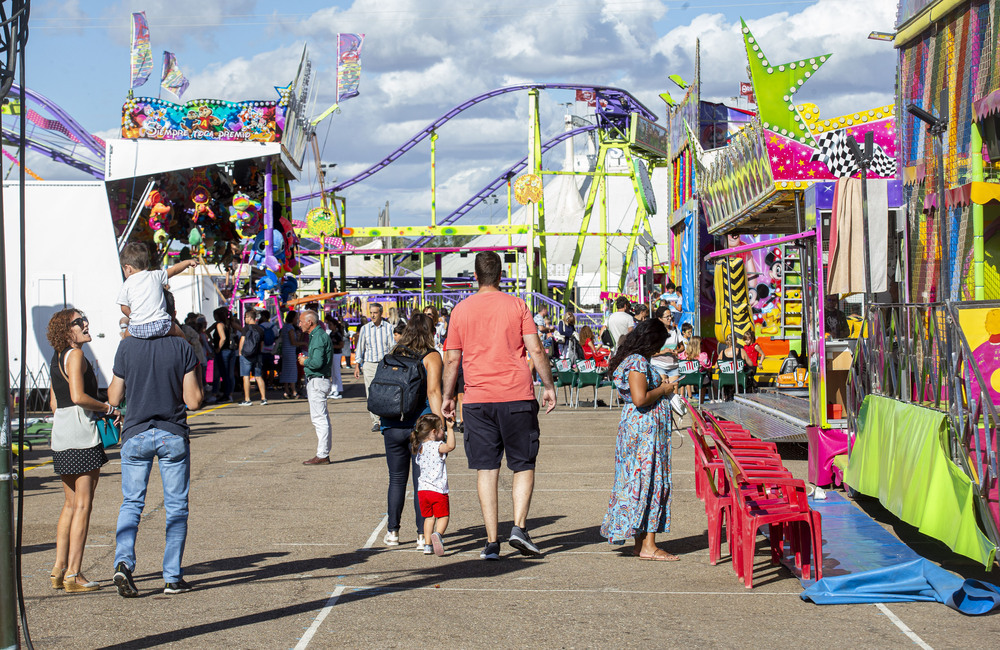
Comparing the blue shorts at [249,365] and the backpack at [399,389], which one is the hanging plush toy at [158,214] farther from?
the backpack at [399,389]

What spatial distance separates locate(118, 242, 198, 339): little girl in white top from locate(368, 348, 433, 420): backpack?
1.49m

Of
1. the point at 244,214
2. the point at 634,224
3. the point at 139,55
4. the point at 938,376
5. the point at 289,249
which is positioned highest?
the point at 139,55

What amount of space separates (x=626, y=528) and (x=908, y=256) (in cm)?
436

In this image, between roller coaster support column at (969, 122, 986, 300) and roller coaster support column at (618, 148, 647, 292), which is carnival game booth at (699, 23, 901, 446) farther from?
roller coaster support column at (618, 148, 647, 292)

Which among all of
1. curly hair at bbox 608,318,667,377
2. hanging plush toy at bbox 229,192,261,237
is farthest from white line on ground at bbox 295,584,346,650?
hanging plush toy at bbox 229,192,261,237

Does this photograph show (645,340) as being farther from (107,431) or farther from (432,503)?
(107,431)

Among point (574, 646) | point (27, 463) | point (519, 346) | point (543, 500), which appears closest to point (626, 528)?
point (519, 346)

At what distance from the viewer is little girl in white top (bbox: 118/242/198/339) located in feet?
19.6

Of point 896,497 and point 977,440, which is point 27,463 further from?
point 977,440

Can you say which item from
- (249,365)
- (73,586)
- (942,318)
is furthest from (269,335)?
(942,318)

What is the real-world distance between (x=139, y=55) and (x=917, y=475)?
2135cm

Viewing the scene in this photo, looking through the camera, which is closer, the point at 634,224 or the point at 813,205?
the point at 813,205

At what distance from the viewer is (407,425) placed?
24.0ft

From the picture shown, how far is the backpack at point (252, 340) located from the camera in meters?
18.3
